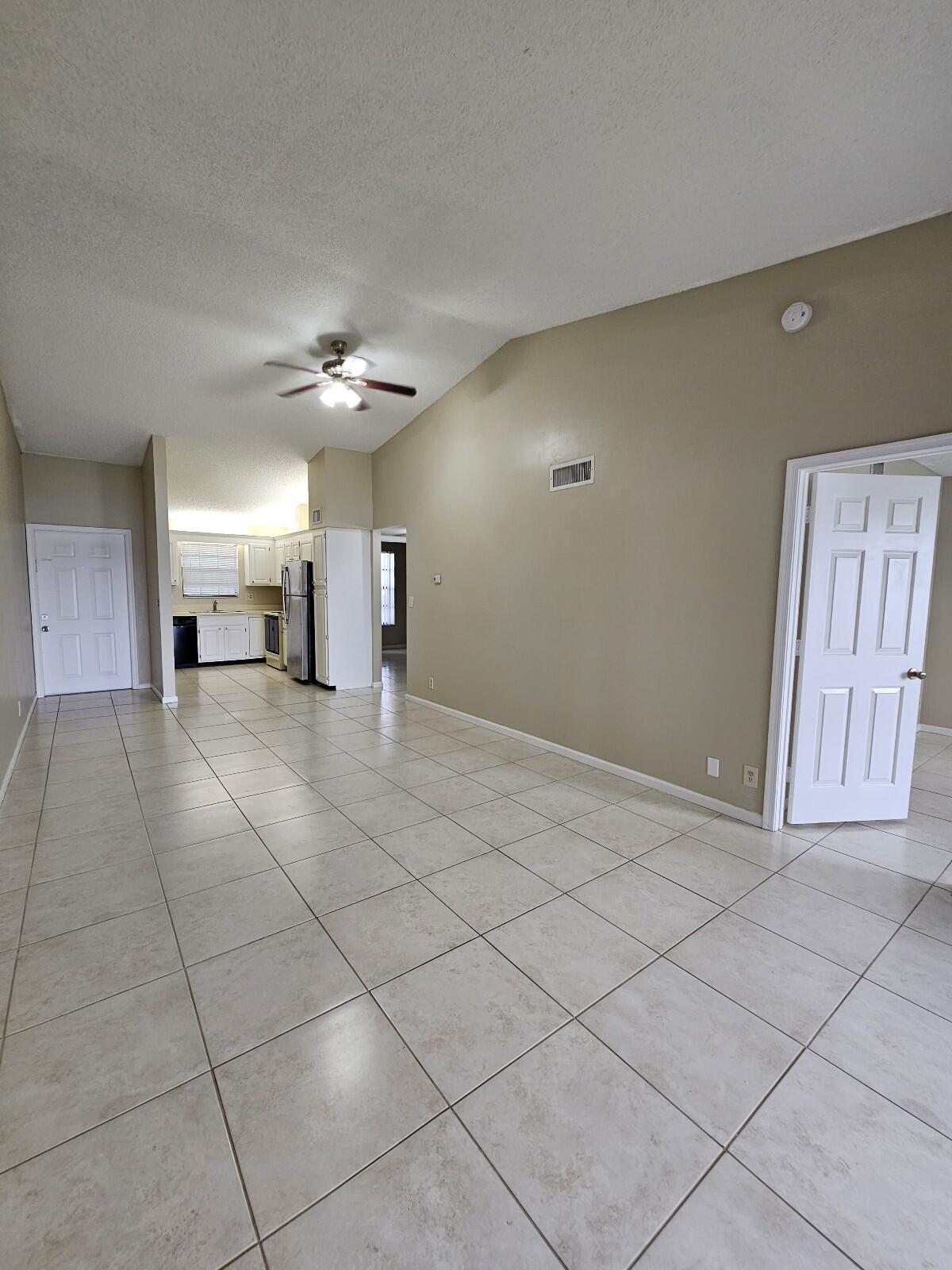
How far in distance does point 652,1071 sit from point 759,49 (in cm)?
320

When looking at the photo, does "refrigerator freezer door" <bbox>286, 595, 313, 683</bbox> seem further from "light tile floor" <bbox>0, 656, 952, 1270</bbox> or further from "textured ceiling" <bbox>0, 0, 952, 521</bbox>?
"light tile floor" <bbox>0, 656, 952, 1270</bbox>

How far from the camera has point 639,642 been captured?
360cm

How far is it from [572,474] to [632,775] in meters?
2.25

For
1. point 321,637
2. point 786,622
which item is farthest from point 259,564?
point 786,622

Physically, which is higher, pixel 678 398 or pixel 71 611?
pixel 678 398

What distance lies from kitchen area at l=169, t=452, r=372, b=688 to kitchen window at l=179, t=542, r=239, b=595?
0.01 m

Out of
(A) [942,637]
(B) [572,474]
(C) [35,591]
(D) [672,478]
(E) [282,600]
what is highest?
(B) [572,474]

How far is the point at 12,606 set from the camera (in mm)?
4527

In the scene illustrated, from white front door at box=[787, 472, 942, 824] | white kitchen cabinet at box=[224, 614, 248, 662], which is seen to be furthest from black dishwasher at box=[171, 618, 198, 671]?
white front door at box=[787, 472, 942, 824]

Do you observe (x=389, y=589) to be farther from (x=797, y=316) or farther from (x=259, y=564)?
(x=797, y=316)

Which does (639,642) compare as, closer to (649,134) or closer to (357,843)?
(357,843)

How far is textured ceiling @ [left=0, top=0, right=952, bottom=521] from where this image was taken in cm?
173

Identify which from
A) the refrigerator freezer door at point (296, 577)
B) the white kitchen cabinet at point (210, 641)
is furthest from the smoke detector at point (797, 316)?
the white kitchen cabinet at point (210, 641)

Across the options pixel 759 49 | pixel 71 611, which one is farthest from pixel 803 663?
pixel 71 611
